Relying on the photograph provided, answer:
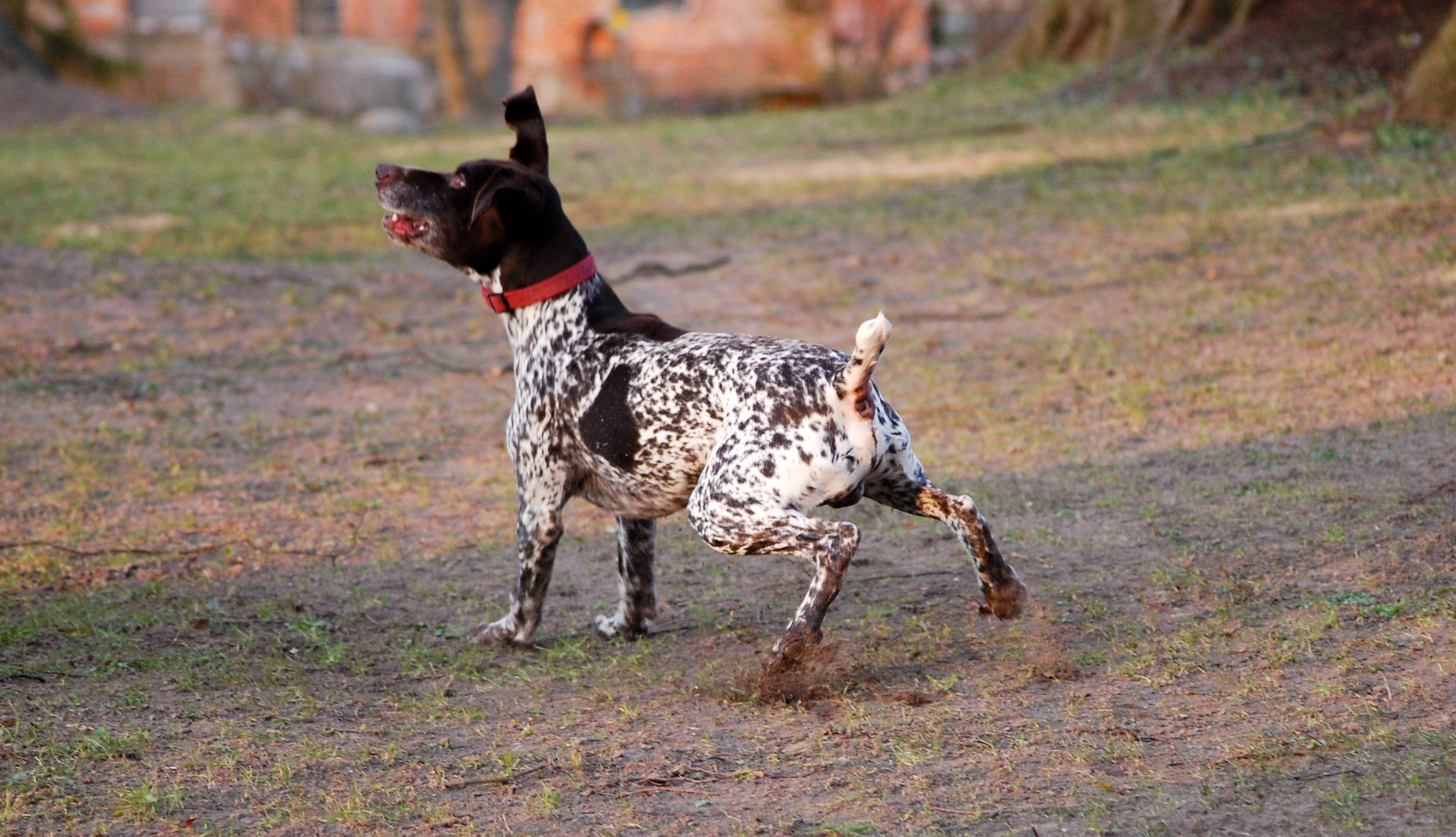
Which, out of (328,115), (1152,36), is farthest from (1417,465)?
(328,115)

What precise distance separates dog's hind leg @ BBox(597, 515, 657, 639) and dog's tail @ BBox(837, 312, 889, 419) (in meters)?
1.28

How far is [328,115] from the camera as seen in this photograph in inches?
1144

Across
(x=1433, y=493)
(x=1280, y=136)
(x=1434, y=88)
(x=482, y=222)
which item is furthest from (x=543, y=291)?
(x=1280, y=136)

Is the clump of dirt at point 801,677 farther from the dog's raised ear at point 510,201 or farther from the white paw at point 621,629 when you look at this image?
the dog's raised ear at point 510,201

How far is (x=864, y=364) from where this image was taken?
14.9ft

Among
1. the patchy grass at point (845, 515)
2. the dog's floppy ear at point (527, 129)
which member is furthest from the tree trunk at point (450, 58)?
the dog's floppy ear at point (527, 129)

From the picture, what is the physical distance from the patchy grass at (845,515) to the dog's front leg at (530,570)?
96 millimetres

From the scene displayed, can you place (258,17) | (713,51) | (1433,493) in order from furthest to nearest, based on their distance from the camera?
(258,17), (713,51), (1433,493)

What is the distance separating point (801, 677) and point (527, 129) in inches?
98.8

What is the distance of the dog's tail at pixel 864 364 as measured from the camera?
4430mm

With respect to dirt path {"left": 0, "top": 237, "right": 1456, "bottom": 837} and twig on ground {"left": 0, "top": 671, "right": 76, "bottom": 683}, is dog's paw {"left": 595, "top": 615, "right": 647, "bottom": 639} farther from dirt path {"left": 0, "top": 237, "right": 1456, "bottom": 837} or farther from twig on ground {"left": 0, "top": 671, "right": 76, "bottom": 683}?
twig on ground {"left": 0, "top": 671, "right": 76, "bottom": 683}

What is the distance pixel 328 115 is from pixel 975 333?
21922mm

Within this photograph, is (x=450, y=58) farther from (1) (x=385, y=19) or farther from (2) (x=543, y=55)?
(1) (x=385, y=19)

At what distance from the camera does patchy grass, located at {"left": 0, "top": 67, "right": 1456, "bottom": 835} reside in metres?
4.06
